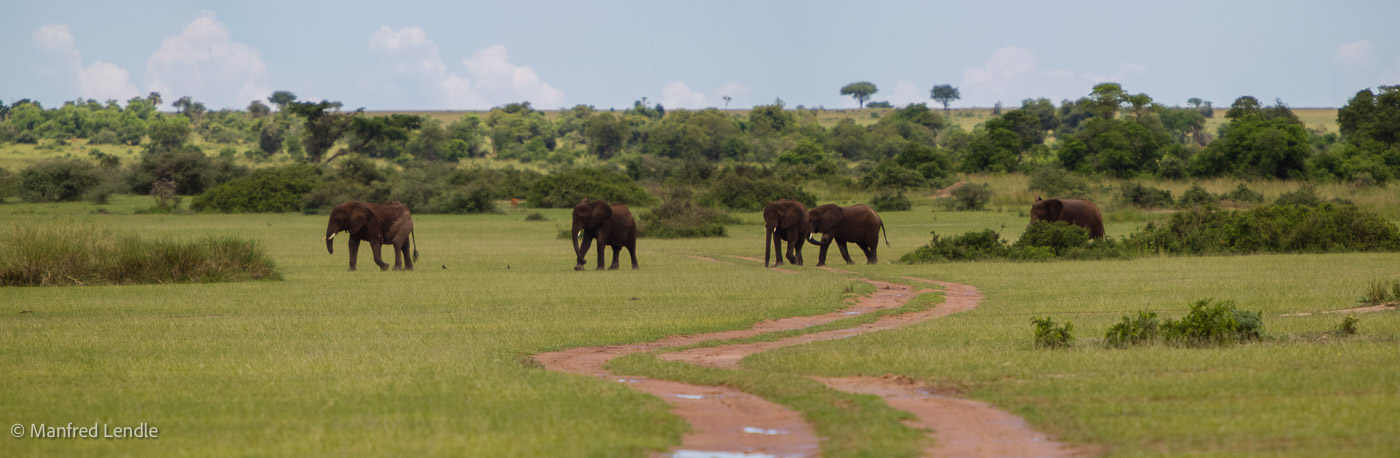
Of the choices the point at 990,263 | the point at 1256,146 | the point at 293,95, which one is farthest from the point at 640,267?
the point at 293,95

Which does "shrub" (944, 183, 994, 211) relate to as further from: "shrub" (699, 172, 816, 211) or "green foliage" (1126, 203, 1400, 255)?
"green foliage" (1126, 203, 1400, 255)

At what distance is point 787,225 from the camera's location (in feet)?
90.7

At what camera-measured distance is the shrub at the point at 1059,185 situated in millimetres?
54219

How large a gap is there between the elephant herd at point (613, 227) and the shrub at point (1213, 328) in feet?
48.9

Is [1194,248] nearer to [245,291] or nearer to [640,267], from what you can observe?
[640,267]

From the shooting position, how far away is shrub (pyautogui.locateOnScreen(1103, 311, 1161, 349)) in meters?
12.1

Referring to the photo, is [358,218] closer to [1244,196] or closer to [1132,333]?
[1132,333]

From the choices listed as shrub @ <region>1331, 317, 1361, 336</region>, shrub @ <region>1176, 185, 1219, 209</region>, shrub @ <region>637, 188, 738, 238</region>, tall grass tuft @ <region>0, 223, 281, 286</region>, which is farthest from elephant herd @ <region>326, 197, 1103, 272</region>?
shrub @ <region>1176, 185, 1219, 209</region>

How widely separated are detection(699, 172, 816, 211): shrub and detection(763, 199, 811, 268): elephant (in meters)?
25.9

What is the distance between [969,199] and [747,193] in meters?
9.15

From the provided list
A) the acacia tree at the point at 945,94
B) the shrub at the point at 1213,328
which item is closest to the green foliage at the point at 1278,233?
the shrub at the point at 1213,328

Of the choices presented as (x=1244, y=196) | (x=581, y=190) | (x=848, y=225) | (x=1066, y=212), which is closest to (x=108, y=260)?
(x=848, y=225)

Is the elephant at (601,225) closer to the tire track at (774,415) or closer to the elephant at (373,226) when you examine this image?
the elephant at (373,226)

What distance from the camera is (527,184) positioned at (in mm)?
66375
